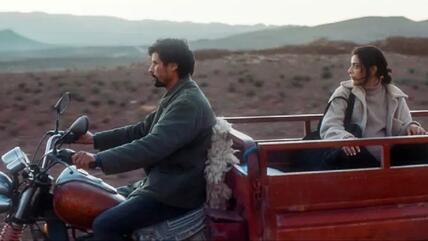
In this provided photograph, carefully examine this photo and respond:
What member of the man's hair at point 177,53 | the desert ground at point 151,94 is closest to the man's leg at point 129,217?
the man's hair at point 177,53

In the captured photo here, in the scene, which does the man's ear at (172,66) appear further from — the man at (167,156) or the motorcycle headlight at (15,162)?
the motorcycle headlight at (15,162)

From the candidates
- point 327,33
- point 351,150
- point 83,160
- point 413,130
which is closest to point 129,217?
point 83,160

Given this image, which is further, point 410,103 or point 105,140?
point 410,103

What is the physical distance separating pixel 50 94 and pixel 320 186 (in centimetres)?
1677

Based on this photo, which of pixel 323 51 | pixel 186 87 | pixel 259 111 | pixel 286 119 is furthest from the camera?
pixel 323 51

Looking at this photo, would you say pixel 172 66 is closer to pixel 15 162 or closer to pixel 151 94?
pixel 15 162

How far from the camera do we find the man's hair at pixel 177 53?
3.75 m

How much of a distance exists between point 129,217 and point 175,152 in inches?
15.0

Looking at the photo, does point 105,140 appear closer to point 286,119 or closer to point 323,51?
point 286,119

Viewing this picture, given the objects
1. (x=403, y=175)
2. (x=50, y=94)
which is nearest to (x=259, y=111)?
(x=50, y=94)

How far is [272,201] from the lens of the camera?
3.51 metres

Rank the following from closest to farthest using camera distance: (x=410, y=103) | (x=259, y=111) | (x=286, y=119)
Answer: (x=286, y=119), (x=259, y=111), (x=410, y=103)

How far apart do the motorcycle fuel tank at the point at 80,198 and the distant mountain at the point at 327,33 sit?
88499 millimetres

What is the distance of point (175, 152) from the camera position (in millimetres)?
3619
